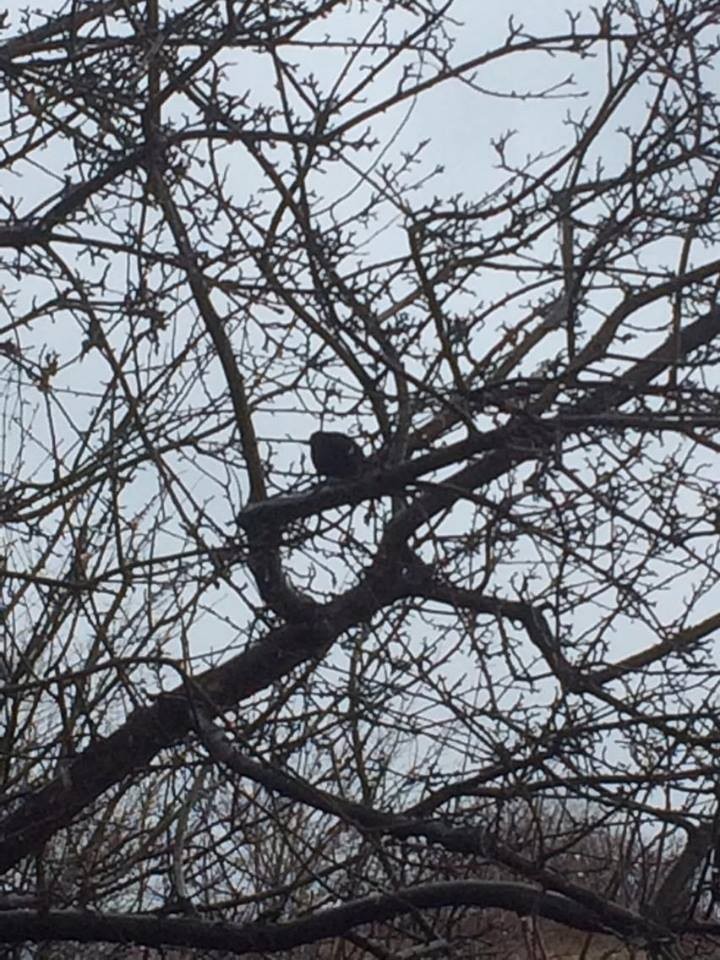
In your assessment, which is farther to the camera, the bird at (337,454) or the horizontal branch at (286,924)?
the bird at (337,454)

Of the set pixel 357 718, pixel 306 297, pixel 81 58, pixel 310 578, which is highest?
pixel 81 58

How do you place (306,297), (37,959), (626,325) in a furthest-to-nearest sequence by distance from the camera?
1. (37,959)
2. (306,297)
3. (626,325)

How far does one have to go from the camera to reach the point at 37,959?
527 cm

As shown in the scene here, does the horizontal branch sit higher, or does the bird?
the bird

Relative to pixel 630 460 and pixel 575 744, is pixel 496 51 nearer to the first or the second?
pixel 630 460

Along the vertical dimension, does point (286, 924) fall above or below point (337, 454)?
below

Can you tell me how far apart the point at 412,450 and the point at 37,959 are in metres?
2.77

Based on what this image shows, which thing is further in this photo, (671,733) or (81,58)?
(81,58)

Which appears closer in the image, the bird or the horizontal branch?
the horizontal branch

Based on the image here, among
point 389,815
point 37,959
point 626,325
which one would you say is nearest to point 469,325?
point 626,325

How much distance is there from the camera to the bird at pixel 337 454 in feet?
11.9

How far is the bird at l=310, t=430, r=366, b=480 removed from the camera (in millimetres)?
3639

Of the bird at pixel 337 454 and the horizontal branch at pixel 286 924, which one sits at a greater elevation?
the bird at pixel 337 454

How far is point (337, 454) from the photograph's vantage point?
12.0 ft
